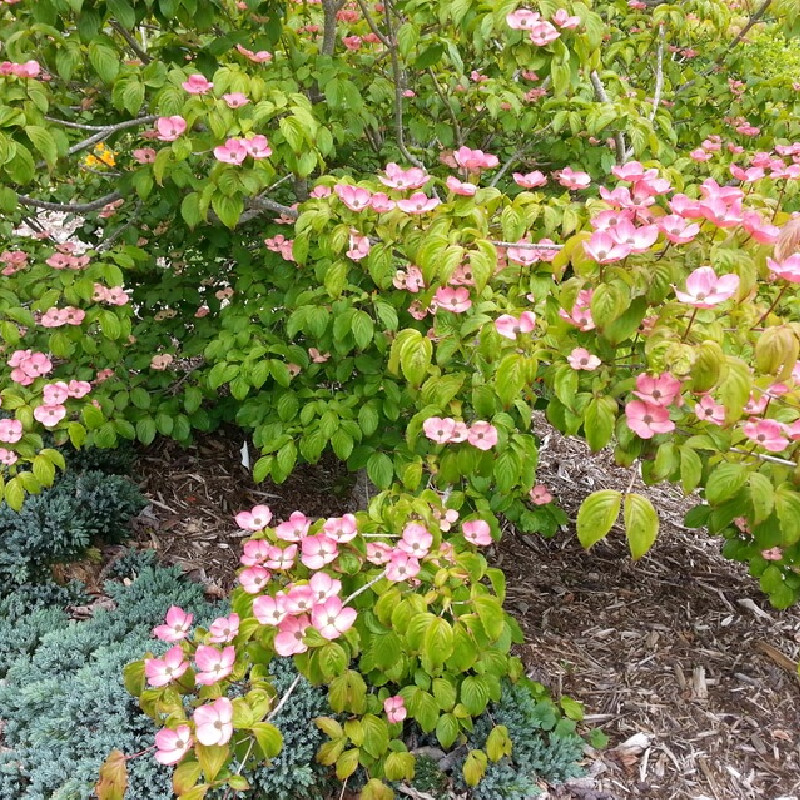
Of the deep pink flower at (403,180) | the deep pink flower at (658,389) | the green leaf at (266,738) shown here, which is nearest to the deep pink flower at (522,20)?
the deep pink flower at (403,180)

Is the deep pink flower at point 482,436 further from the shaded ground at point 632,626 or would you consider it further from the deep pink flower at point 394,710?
the shaded ground at point 632,626

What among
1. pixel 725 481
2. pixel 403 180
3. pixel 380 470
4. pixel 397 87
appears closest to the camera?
pixel 725 481

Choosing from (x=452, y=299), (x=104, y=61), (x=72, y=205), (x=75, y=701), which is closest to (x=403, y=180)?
(x=452, y=299)

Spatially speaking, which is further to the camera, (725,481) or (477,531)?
(477,531)

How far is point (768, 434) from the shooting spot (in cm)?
113

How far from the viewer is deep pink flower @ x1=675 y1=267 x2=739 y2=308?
979mm

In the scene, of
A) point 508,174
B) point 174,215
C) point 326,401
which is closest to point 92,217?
point 174,215

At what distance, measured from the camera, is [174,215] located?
2650 millimetres

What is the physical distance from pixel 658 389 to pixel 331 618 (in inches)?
25.5

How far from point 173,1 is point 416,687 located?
1.87 meters

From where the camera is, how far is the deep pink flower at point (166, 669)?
1.23 meters

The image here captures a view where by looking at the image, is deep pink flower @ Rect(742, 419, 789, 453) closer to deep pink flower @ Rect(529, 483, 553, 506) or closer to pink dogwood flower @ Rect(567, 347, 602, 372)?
pink dogwood flower @ Rect(567, 347, 602, 372)

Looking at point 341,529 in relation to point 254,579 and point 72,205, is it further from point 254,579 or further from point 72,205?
point 72,205

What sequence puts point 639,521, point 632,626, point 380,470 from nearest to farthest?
point 639,521 < point 380,470 < point 632,626
